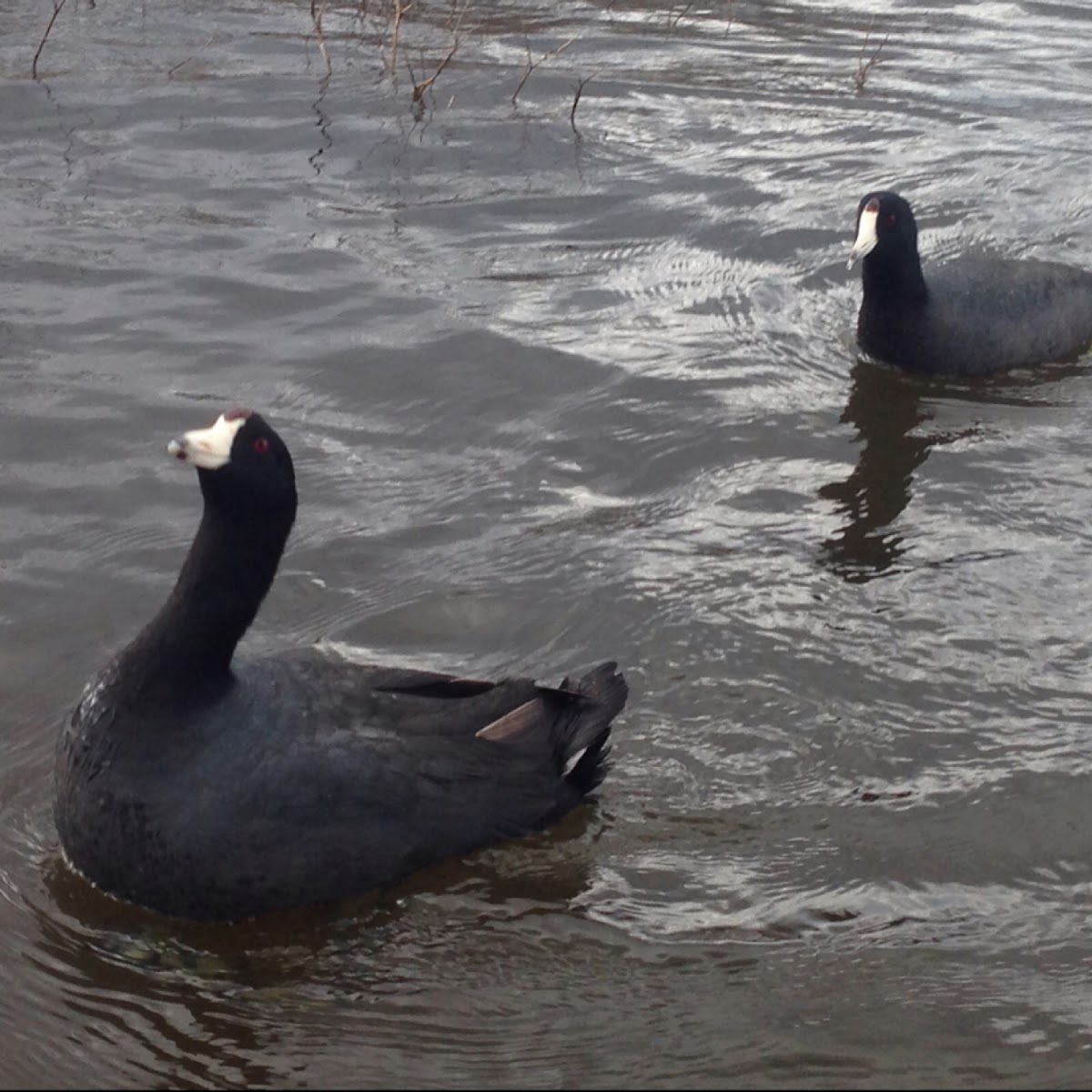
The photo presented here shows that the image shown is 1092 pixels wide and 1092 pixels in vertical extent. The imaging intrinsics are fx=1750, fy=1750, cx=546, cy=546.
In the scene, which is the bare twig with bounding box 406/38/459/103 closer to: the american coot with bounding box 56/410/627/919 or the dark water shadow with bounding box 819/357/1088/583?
the dark water shadow with bounding box 819/357/1088/583

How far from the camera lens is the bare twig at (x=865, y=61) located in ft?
39.4

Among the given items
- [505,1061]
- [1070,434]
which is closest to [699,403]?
[1070,434]

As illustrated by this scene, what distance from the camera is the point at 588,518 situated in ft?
21.6

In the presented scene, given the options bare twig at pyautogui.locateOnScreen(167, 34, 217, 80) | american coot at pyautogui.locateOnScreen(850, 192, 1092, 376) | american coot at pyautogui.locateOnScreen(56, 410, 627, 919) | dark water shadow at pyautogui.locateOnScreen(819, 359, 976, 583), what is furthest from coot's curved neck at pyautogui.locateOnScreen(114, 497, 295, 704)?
bare twig at pyautogui.locateOnScreen(167, 34, 217, 80)

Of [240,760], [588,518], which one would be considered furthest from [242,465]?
[588,518]

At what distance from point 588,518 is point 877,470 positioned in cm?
138

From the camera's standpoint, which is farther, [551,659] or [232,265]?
[232,265]

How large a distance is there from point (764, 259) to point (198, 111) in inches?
146

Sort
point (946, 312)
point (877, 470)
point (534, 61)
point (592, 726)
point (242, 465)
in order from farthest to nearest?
point (534, 61), point (946, 312), point (877, 470), point (592, 726), point (242, 465)

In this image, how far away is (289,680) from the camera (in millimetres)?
4688

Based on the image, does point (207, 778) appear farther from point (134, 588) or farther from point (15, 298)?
point (15, 298)

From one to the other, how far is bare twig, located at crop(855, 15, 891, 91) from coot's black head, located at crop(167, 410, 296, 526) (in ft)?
27.6

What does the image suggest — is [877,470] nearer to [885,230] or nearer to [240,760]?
[885,230]

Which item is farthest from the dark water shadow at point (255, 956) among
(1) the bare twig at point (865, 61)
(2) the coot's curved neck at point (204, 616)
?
(1) the bare twig at point (865, 61)
